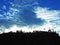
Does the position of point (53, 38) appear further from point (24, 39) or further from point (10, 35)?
point (10, 35)

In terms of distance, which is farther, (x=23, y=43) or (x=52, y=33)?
(x=52, y=33)

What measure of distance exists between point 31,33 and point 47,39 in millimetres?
3222

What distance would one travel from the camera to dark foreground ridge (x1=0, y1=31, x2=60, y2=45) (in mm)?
30139

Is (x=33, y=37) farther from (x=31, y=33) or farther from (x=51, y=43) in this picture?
(x=51, y=43)

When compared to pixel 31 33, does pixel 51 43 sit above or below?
below

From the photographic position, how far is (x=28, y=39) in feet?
100

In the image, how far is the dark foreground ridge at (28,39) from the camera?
30.1 metres

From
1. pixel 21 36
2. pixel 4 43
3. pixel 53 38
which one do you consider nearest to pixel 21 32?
pixel 21 36

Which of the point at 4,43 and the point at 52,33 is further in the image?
the point at 52,33

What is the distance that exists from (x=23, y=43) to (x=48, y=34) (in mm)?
5763

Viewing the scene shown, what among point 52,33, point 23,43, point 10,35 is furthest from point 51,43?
point 10,35

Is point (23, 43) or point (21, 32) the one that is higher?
point (21, 32)

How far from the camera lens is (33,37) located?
31.1 meters

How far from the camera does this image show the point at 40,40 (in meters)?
30.7
